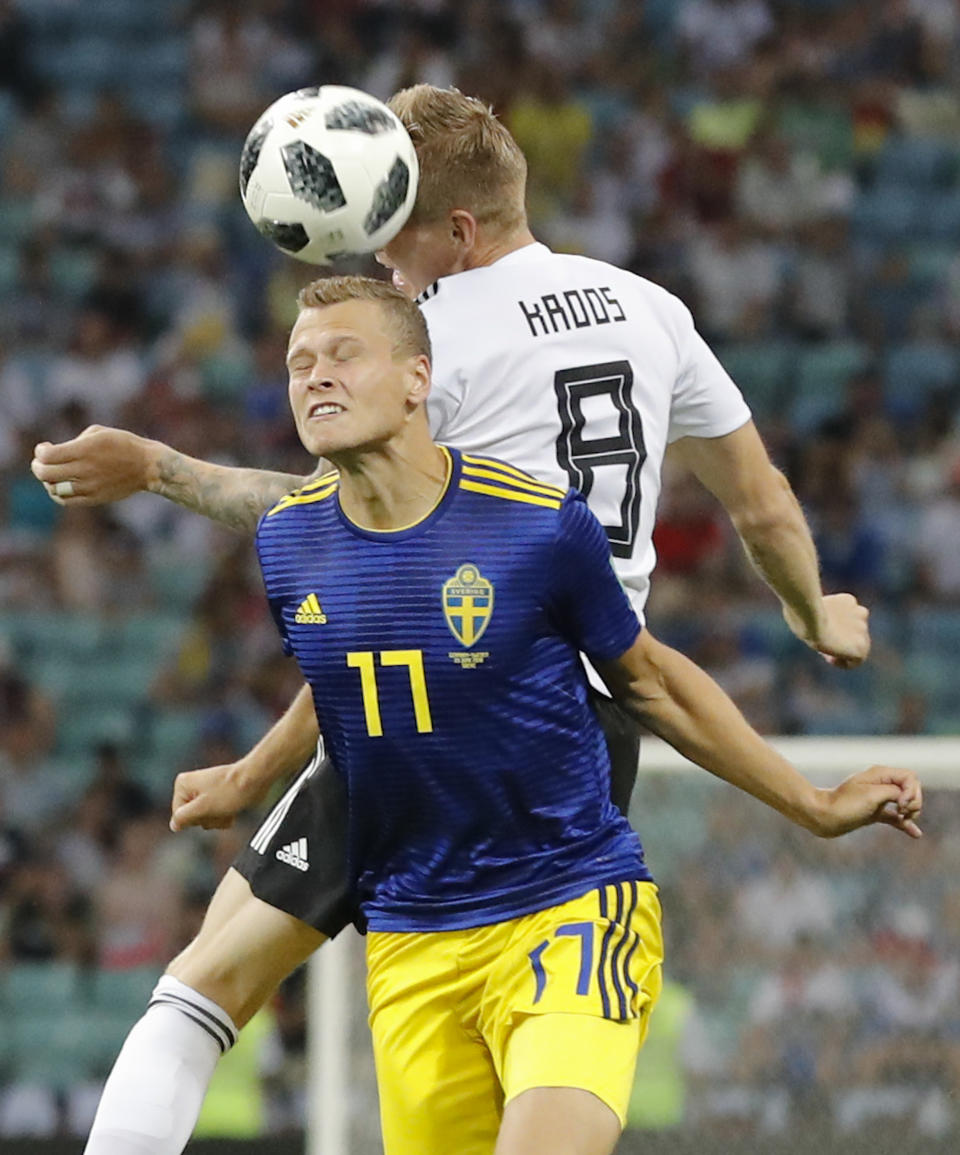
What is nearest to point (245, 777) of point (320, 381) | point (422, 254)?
point (320, 381)

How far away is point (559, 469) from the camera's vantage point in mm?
3656

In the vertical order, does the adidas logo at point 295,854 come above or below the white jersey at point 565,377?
below

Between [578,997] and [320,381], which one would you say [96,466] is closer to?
[320,381]

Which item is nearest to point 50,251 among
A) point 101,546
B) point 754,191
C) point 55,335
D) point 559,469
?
point 55,335

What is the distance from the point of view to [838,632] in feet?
13.8

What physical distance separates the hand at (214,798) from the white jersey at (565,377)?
0.71m

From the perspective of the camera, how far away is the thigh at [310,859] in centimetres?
371

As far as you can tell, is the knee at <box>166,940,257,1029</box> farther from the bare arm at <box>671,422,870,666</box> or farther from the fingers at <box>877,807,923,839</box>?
the bare arm at <box>671,422,870,666</box>

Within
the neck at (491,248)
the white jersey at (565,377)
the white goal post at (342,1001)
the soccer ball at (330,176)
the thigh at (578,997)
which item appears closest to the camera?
the thigh at (578,997)

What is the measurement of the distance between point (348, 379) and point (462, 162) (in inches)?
21.8

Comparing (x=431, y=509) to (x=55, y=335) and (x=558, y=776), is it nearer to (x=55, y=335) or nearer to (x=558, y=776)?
(x=558, y=776)

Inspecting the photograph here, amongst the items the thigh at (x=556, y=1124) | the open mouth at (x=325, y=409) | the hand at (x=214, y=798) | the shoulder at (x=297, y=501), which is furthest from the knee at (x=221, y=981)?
the open mouth at (x=325, y=409)

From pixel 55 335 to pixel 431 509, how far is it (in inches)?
271

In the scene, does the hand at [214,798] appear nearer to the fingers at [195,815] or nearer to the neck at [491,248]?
the fingers at [195,815]
